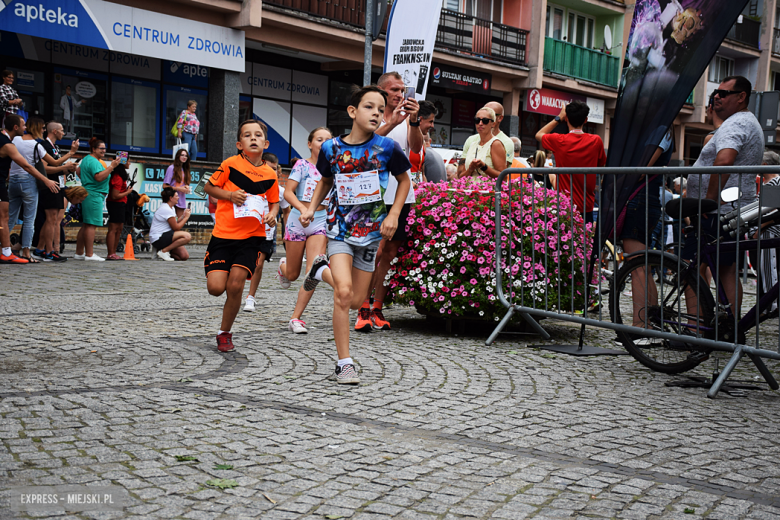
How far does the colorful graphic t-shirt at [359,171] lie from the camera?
518 cm

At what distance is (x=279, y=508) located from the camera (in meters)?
2.96

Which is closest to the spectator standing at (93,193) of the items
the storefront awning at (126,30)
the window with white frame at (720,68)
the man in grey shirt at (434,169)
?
the storefront awning at (126,30)

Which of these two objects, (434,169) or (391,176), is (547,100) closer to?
(434,169)

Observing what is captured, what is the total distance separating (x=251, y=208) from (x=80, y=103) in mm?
15412

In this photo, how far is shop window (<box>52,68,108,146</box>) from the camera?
1923 cm

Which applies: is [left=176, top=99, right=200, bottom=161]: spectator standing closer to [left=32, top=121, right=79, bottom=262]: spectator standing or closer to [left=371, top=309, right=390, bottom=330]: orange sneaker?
[left=32, top=121, right=79, bottom=262]: spectator standing

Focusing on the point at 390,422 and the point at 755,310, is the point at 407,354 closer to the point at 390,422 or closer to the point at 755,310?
the point at 390,422

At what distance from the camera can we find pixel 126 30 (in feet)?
59.0

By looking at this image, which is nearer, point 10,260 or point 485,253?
point 485,253

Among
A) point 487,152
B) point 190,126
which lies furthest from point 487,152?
point 190,126

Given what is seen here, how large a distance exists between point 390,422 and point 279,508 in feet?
3.98

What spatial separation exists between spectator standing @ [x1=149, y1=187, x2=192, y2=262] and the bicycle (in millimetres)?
9945

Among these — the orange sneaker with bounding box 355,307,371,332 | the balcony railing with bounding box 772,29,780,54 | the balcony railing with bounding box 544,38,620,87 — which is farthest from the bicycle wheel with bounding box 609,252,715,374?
the balcony railing with bounding box 772,29,780,54

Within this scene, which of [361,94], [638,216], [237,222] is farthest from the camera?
[638,216]
